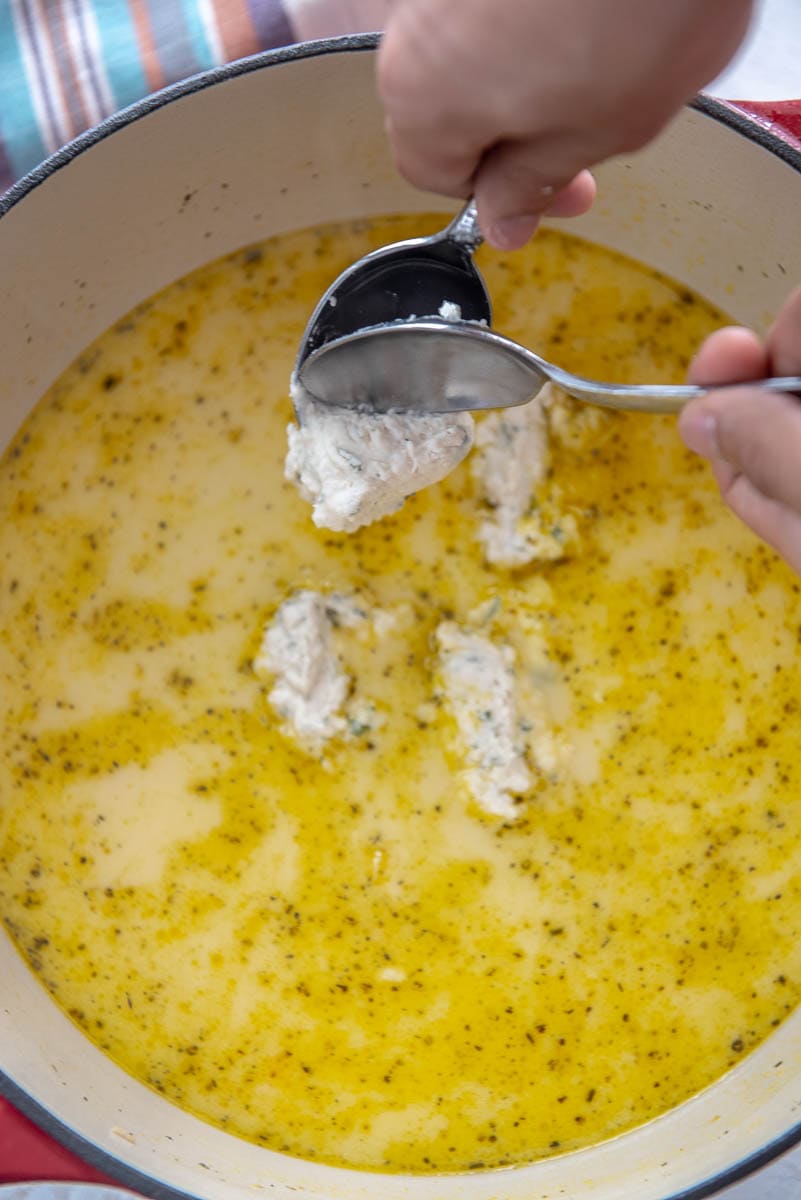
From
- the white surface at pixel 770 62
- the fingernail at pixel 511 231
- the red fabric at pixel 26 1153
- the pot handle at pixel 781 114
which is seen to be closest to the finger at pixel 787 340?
the fingernail at pixel 511 231

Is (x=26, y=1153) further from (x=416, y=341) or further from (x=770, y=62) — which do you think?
(x=770, y=62)

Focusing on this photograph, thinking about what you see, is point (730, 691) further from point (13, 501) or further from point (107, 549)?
point (13, 501)

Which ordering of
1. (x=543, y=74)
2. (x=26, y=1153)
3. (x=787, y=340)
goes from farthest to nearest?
(x=26, y=1153), (x=787, y=340), (x=543, y=74)

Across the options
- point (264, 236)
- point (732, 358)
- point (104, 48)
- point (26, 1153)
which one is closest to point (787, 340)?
point (732, 358)

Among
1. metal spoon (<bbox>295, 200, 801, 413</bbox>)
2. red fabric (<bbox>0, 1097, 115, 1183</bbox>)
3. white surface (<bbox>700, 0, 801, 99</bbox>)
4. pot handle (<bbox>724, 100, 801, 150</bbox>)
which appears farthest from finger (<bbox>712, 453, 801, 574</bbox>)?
red fabric (<bbox>0, 1097, 115, 1183</bbox>)

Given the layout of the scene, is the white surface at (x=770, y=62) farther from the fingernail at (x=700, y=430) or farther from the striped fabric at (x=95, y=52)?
the fingernail at (x=700, y=430)

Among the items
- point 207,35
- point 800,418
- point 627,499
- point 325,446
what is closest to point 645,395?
point 800,418

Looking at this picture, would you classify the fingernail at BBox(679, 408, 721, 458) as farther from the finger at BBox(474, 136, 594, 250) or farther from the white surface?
the white surface
